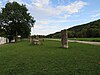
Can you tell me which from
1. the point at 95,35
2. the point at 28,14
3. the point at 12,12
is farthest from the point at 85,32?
the point at 12,12

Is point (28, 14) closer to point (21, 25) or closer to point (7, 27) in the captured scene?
point (21, 25)

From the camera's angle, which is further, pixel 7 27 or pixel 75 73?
pixel 7 27

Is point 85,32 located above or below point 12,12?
below

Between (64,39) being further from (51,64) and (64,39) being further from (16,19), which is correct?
(16,19)

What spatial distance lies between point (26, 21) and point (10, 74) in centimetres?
4326

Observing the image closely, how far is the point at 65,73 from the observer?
548cm

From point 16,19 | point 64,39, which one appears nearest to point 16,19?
point 16,19

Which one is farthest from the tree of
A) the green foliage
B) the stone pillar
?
the stone pillar

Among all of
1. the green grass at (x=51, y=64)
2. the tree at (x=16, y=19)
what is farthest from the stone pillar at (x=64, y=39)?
the tree at (x=16, y=19)

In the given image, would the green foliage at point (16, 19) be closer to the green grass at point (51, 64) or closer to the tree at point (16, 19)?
the tree at point (16, 19)

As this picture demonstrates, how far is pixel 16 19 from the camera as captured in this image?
47000 millimetres

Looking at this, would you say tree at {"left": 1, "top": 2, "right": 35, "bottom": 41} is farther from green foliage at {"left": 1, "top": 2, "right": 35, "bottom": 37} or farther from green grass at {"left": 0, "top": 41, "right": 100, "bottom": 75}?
green grass at {"left": 0, "top": 41, "right": 100, "bottom": 75}

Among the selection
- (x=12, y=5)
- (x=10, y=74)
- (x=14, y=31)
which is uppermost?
(x=12, y=5)

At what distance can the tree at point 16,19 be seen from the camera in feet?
155
